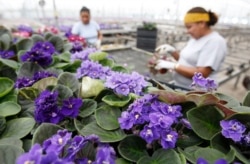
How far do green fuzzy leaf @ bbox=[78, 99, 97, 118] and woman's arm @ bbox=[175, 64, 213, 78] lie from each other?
0.79 m

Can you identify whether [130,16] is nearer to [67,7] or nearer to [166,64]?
[67,7]

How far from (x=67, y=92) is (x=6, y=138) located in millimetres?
157

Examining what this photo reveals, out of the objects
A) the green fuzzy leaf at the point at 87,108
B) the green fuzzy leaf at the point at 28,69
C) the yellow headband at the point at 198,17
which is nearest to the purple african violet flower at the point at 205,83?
the green fuzzy leaf at the point at 87,108

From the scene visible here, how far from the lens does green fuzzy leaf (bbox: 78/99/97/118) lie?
21.1 inches

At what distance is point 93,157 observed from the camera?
0.37 metres

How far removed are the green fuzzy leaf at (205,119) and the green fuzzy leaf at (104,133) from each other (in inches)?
5.4

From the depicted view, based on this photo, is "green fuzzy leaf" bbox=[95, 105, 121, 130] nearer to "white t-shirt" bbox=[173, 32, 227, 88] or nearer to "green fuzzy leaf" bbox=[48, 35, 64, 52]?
"green fuzzy leaf" bbox=[48, 35, 64, 52]

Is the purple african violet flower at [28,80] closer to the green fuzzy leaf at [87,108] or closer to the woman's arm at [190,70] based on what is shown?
the green fuzzy leaf at [87,108]

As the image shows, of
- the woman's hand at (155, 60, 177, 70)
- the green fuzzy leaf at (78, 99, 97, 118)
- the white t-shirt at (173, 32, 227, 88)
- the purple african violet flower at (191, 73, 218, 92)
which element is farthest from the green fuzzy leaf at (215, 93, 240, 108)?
the woman's hand at (155, 60, 177, 70)

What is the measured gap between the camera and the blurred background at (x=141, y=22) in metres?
2.67

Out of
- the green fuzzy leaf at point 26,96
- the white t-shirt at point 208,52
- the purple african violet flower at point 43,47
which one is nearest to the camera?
the green fuzzy leaf at point 26,96

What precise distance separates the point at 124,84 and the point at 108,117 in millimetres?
93

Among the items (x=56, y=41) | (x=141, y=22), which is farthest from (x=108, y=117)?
(x=141, y=22)

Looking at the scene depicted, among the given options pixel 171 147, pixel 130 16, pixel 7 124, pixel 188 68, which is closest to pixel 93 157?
pixel 171 147
